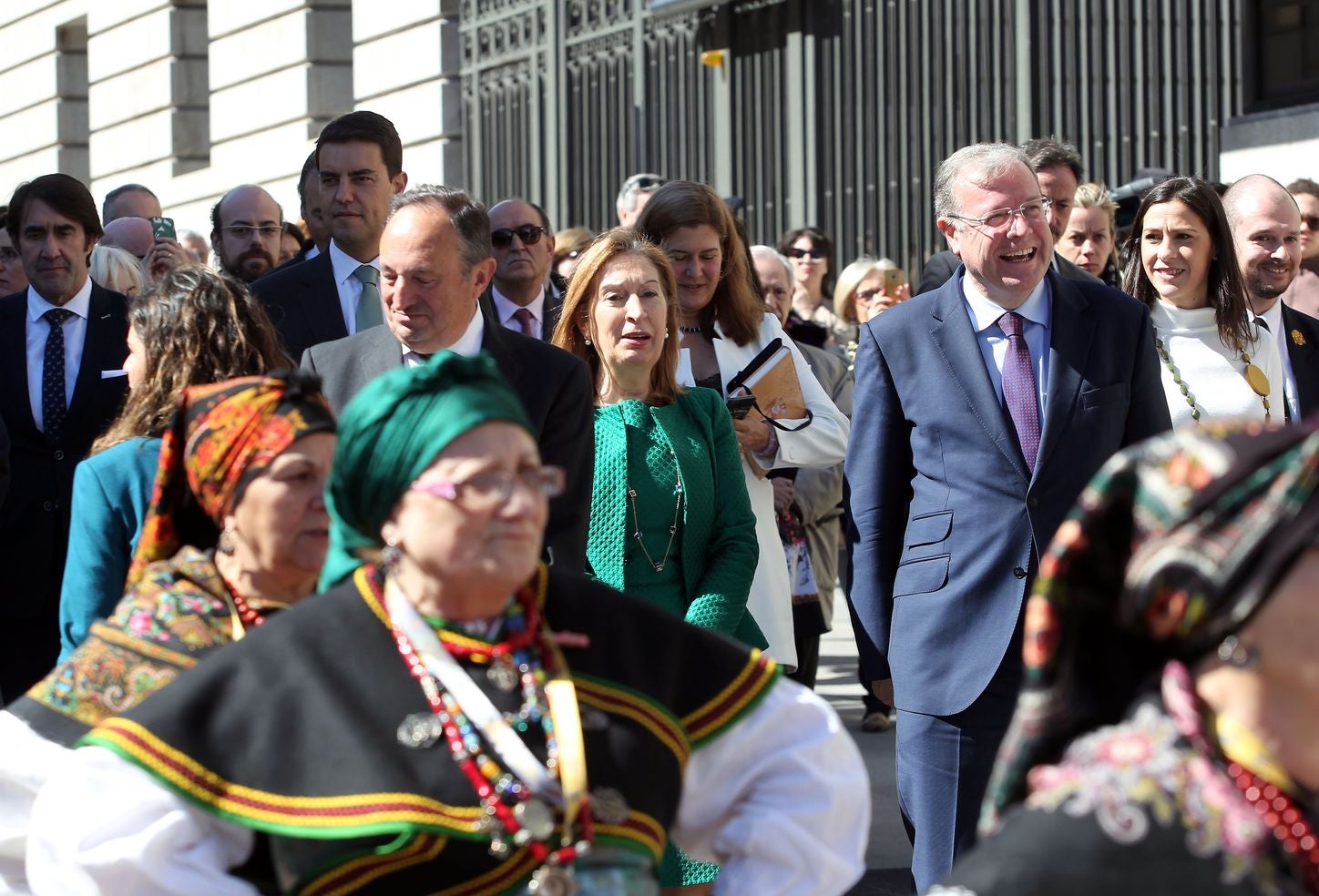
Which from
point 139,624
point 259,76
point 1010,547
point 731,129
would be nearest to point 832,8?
point 731,129

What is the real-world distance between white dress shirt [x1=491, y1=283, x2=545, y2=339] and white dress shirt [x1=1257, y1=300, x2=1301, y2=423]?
8.82 feet

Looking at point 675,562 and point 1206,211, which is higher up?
point 1206,211

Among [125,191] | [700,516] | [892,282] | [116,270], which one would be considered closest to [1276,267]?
[700,516]

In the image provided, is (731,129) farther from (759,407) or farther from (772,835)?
(772,835)

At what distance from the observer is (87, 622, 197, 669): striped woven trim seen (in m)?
3.52

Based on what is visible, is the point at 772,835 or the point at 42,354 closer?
the point at 772,835

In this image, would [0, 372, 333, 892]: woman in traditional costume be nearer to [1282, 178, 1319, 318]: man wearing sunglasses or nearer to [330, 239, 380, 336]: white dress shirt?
[330, 239, 380, 336]: white dress shirt

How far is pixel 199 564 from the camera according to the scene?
3.66m

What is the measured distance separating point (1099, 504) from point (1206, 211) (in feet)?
13.7

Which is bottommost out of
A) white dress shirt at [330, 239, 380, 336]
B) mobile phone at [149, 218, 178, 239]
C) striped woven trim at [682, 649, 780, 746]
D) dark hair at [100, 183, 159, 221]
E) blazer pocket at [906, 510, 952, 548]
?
striped woven trim at [682, 649, 780, 746]

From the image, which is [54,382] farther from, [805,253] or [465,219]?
[805,253]

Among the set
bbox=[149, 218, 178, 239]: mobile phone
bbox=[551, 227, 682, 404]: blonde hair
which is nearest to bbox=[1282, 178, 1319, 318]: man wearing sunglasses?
bbox=[551, 227, 682, 404]: blonde hair

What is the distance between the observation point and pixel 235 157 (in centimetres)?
1858

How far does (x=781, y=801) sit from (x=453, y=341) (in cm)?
253
